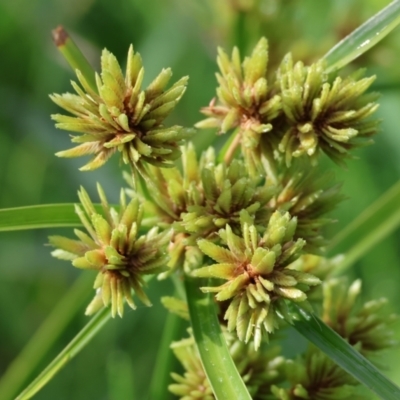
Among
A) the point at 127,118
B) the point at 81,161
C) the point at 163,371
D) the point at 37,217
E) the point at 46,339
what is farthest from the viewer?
the point at 81,161

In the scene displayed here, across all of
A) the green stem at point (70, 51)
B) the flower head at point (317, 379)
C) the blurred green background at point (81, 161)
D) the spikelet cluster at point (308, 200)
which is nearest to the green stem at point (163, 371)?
the flower head at point (317, 379)

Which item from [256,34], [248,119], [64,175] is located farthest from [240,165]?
[64,175]

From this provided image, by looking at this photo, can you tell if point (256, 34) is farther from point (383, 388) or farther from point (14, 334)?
point (14, 334)

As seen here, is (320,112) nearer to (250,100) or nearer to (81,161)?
(250,100)

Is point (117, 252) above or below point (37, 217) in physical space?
below

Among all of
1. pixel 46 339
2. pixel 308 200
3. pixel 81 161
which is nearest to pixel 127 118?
pixel 308 200

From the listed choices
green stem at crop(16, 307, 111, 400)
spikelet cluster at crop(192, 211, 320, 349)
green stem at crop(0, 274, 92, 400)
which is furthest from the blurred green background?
spikelet cluster at crop(192, 211, 320, 349)
